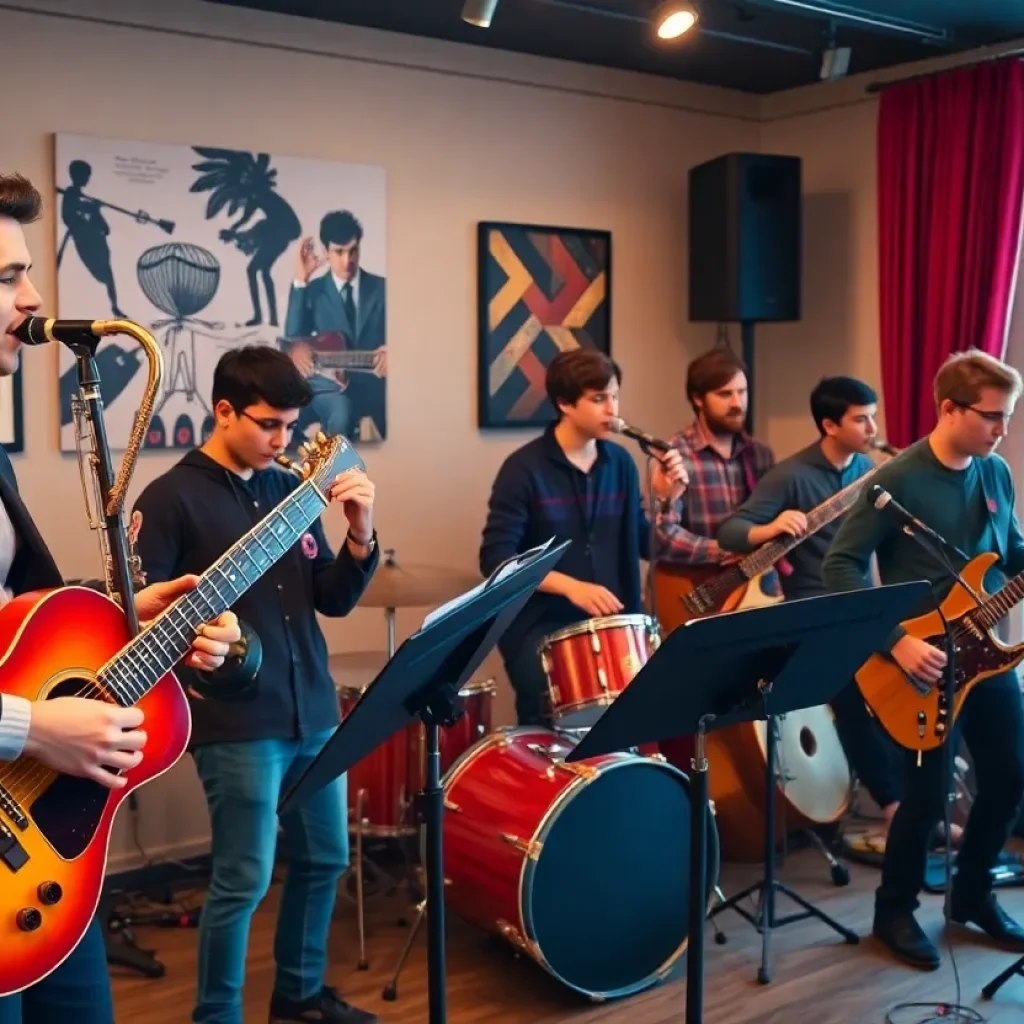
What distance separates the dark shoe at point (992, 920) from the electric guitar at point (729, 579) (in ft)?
3.27

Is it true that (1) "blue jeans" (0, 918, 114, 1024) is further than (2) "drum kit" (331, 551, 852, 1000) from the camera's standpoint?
No

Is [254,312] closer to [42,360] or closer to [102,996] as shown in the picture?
[42,360]

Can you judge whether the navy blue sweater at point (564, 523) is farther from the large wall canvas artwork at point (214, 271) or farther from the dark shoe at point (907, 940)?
the dark shoe at point (907, 940)

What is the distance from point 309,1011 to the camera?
2969mm

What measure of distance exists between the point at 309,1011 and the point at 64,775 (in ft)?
Result: 4.74

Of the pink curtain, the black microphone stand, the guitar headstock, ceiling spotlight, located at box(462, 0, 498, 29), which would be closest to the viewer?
the guitar headstock

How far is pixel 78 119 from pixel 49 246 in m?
0.38

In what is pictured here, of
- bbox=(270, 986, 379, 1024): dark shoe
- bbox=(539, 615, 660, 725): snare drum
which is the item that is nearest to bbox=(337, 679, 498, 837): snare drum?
bbox=(539, 615, 660, 725): snare drum

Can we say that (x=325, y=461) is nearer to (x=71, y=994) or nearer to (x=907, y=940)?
(x=71, y=994)

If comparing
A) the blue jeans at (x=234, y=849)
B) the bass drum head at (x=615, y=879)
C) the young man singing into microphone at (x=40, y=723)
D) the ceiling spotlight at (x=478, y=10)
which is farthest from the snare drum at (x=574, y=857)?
the ceiling spotlight at (x=478, y=10)

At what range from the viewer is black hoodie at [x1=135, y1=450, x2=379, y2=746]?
265 centimetres

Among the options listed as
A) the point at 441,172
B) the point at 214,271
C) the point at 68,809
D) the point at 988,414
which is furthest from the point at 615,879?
the point at 441,172

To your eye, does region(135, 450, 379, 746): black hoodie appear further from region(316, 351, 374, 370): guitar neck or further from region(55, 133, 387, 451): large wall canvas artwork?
region(316, 351, 374, 370): guitar neck

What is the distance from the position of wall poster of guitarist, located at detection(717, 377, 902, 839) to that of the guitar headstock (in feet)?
5.49
